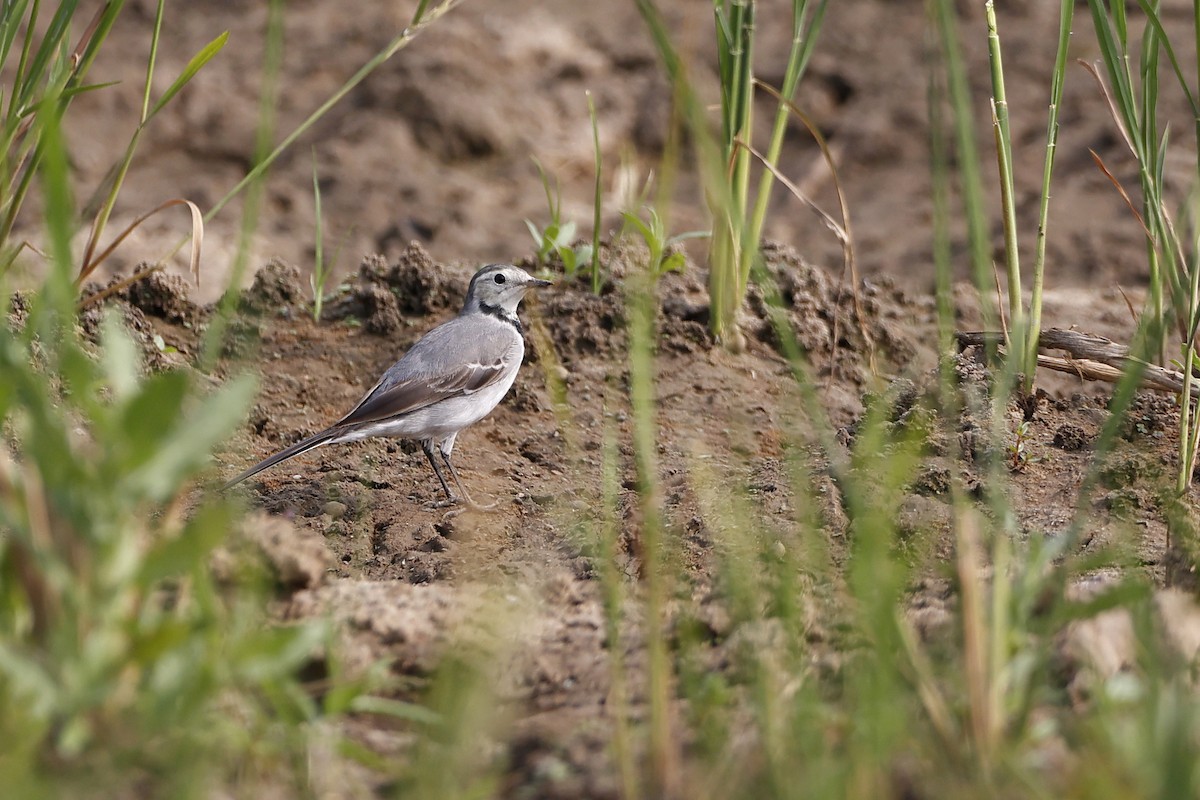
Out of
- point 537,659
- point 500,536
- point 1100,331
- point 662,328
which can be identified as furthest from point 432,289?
point 537,659

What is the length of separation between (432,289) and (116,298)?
5.14 feet

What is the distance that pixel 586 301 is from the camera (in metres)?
6.36

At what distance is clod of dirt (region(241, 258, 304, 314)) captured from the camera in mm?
6527

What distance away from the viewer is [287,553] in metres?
3.17

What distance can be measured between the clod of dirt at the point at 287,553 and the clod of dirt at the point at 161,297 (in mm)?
3304

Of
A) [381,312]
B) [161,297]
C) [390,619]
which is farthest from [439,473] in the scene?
[390,619]

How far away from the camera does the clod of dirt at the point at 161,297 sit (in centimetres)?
623

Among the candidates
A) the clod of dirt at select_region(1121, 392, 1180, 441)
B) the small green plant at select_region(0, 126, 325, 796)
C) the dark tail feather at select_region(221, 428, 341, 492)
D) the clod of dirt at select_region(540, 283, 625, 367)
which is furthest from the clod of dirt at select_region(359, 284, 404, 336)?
the small green plant at select_region(0, 126, 325, 796)

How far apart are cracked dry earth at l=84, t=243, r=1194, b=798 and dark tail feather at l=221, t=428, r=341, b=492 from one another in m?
0.14

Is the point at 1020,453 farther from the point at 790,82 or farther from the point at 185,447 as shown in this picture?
the point at 185,447

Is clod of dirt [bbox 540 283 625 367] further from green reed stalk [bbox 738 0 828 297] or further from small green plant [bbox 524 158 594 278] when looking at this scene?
green reed stalk [bbox 738 0 828 297]

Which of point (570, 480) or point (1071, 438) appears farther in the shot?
point (570, 480)

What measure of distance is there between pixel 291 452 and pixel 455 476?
2.24ft

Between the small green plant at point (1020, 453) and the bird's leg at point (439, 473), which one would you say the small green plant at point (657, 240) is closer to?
the bird's leg at point (439, 473)
